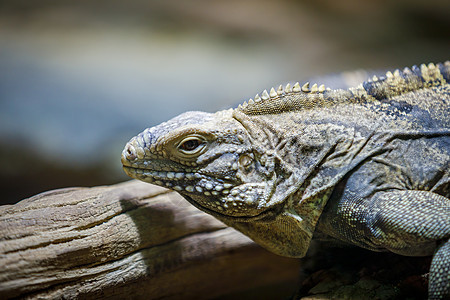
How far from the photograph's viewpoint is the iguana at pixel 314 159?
2.73 m

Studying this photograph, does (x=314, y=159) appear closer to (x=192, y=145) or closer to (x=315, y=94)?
(x=315, y=94)

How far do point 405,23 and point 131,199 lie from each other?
9.42 m

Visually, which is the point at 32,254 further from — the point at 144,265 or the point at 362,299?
the point at 362,299

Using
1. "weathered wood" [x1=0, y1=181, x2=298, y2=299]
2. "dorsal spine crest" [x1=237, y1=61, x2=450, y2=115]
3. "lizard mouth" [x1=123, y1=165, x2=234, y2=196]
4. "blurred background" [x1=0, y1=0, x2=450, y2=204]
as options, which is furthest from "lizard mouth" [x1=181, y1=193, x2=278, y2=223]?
"blurred background" [x1=0, y1=0, x2=450, y2=204]

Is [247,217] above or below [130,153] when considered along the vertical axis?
below

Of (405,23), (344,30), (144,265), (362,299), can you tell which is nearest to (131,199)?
(144,265)

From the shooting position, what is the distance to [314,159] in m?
2.83

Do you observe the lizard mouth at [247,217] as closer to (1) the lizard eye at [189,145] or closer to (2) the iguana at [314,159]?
(2) the iguana at [314,159]

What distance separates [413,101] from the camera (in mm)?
3051

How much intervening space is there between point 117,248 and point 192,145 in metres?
1.21

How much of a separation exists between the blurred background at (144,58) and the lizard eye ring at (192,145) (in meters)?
3.58

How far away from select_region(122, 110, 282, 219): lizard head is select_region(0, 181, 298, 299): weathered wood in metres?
0.62

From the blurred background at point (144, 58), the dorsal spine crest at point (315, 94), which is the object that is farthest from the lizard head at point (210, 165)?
the blurred background at point (144, 58)

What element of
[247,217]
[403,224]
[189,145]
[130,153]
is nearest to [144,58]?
[130,153]
